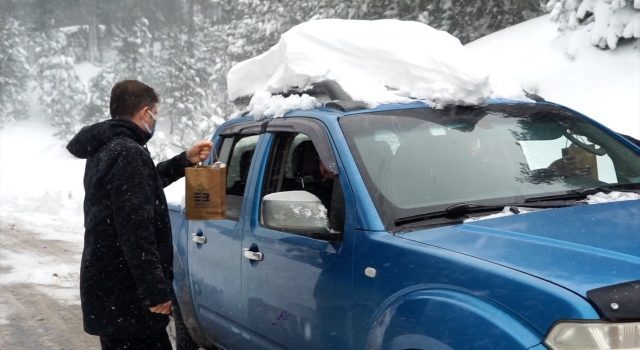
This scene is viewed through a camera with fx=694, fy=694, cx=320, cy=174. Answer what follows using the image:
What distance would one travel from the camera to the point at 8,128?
55.0 meters

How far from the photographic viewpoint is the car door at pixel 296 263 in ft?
9.83

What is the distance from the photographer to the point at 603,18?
36.6ft

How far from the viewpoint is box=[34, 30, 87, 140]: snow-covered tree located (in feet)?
176

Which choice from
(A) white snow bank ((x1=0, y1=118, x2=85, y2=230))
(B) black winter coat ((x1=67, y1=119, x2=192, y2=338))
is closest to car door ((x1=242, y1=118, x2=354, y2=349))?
A: (B) black winter coat ((x1=67, y1=119, x2=192, y2=338))

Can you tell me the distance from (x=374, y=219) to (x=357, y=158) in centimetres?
40

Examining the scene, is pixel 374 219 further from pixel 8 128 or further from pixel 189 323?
pixel 8 128

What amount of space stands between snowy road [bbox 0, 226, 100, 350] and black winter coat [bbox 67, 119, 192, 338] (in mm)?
2861

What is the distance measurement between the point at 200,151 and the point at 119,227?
2.95 feet

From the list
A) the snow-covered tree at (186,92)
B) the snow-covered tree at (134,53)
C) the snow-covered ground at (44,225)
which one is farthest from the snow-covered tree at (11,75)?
the snow-covered ground at (44,225)

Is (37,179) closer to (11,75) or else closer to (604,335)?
(604,335)

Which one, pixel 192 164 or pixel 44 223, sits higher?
pixel 192 164

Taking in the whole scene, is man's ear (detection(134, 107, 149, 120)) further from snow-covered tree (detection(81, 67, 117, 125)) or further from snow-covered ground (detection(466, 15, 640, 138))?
snow-covered tree (detection(81, 67, 117, 125))

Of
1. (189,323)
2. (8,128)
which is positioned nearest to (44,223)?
(189,323)

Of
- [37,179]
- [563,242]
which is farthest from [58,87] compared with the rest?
[563,242]
